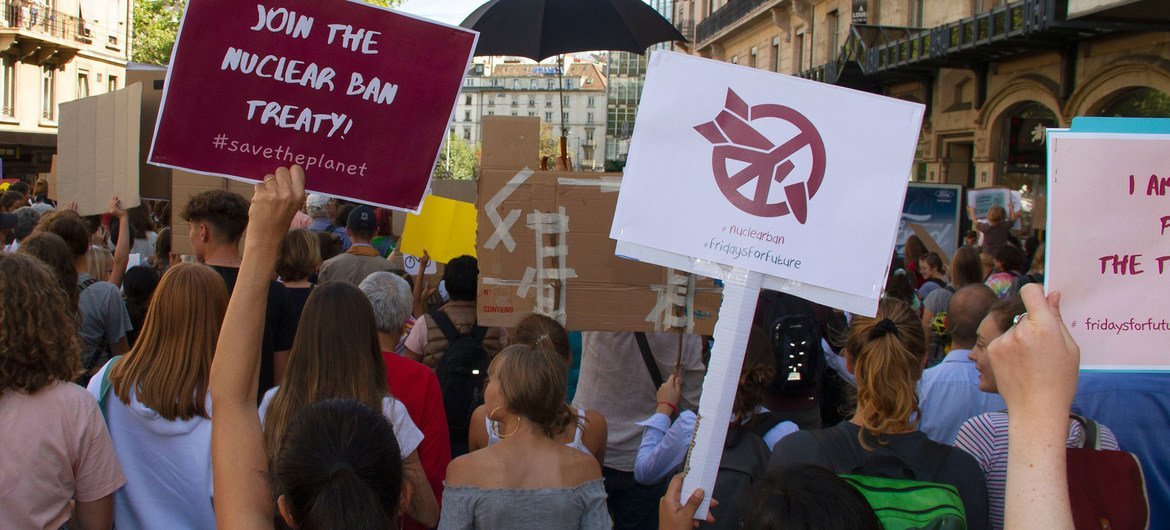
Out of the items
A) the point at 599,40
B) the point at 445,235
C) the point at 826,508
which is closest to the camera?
the point at 826,508

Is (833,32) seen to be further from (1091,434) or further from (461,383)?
(1091,434)

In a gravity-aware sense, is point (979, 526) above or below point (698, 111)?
below

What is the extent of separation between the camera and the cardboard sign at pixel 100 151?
5211 millimetres

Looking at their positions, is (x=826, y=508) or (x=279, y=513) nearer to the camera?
(x=826, y=508)

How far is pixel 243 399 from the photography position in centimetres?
213

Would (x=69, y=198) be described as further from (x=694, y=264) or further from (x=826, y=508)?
(x=826, y=508)

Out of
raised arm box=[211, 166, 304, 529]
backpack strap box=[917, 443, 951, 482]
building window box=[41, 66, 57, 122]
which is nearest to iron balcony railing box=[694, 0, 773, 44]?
building window box=[41, 66, 57, 122]

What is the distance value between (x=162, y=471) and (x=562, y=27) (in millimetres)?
3999

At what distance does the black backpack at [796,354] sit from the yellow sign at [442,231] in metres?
2.31

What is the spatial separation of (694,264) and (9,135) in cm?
2428

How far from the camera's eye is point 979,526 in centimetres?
297

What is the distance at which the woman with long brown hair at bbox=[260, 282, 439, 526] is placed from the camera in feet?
10.3

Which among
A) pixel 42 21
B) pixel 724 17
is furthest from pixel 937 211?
pixel 42 21

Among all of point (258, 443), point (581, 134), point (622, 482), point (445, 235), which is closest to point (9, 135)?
point (445, 235)
